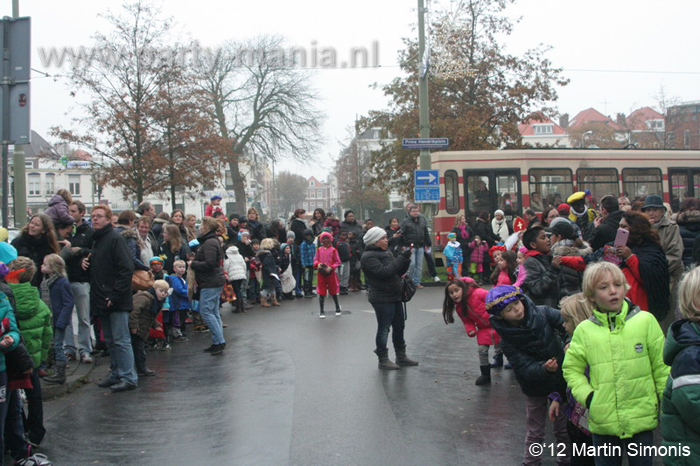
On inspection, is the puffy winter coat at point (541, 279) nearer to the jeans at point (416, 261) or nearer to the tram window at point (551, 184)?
the jeans at point (416, 261)

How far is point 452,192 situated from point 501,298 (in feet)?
51.9

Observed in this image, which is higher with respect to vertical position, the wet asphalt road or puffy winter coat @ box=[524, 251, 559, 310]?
puffy winter coat @ box=[524, 251, 559, 310]

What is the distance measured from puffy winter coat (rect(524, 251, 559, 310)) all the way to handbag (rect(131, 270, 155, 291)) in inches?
198

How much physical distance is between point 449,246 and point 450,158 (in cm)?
381

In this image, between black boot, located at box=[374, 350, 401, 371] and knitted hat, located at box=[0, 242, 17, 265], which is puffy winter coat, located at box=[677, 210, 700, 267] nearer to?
black boot, located at box=[374, 350, 401, 371]

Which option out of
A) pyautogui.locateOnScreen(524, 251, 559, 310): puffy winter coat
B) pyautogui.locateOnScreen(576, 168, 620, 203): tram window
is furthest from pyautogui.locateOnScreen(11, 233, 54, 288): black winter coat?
pyautogui.locateOnScreen(576, 168, 620, 203): tram window

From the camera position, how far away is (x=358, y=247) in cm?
1723

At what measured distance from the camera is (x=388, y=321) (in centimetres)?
858

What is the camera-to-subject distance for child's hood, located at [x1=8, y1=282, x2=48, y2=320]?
6.02m

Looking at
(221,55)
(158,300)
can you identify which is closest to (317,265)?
(158,300)

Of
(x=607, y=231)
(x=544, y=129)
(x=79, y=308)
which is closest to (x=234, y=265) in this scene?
(x=79, y=308)

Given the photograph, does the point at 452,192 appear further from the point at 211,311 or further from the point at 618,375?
the point at 618,375

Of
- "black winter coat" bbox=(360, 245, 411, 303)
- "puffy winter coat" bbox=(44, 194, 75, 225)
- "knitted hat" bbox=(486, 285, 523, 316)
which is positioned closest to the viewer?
"knitted hat" bbox=(486, 285, 523, 316)

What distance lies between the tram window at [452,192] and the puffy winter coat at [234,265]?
827cm
